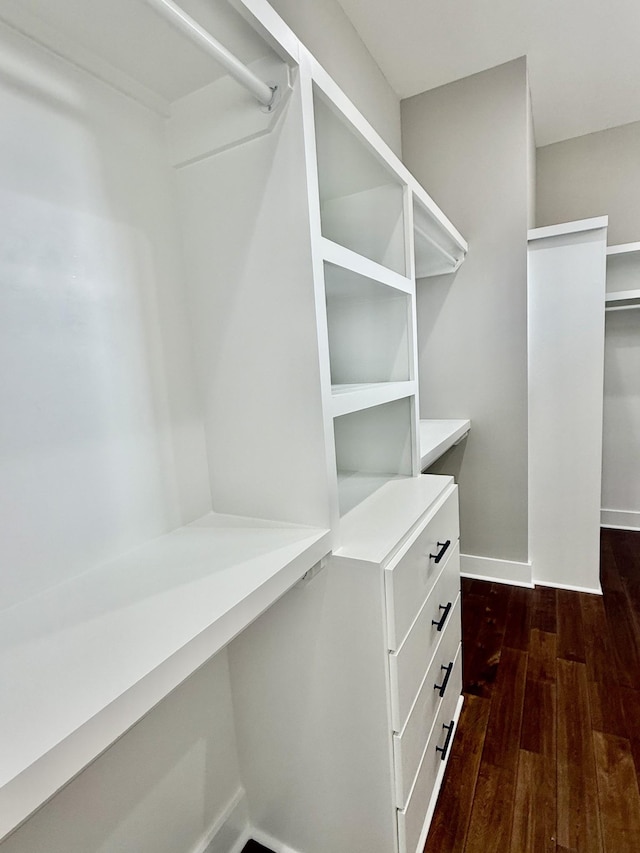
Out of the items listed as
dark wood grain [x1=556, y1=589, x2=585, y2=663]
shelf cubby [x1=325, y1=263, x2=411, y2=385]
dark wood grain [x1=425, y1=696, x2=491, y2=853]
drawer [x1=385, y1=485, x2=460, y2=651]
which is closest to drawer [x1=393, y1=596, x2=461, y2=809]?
dark wood grain [x1=425, y1=696, x2=491, y2=853]

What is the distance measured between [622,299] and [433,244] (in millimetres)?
1609

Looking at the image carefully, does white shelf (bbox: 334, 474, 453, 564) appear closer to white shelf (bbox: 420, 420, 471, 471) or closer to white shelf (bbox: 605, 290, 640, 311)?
white shelf (bbox: 420, 420, 471, 471)

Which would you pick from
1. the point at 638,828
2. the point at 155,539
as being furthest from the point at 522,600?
the point at 155,539

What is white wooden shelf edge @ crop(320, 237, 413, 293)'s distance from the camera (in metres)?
0.93

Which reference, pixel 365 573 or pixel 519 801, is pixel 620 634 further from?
pixel 365 573

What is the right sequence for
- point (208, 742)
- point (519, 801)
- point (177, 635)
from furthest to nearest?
point (519, 801), point (208, 742), point (177, 635)

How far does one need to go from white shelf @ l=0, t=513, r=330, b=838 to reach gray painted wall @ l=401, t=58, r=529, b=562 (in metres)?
1.74

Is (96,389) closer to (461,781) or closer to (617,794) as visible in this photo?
(461,781)

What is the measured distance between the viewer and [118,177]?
879 mm

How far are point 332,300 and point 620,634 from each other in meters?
1.96

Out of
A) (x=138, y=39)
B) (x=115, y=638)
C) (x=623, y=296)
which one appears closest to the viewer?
(x=115, y=638)

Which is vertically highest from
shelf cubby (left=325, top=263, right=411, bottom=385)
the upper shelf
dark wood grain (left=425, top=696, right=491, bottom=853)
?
the upper shelf

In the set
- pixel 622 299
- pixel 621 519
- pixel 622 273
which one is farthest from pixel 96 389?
pixel 621 519

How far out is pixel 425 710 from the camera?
1123 millimetres
